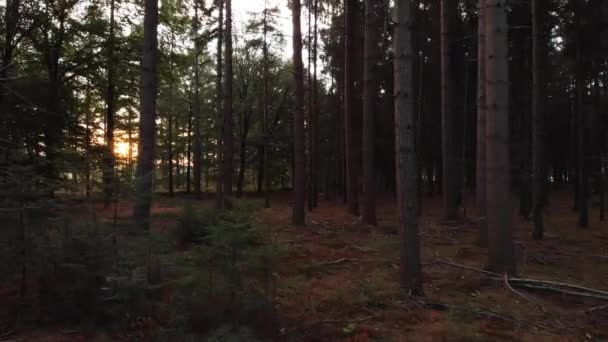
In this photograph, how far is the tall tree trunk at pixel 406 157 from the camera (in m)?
5.32

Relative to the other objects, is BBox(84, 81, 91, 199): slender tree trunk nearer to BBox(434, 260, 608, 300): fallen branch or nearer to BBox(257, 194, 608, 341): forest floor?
BBox(257, 194, 608, 341): forest floor

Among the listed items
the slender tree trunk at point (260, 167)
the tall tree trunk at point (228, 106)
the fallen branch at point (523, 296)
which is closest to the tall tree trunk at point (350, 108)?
the tall tree trunk at point (228, 106)

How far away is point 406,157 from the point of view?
17.6 feet

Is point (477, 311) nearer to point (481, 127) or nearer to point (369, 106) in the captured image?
point (481, 127)

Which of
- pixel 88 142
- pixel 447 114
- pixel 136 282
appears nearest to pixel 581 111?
pixel 447 114

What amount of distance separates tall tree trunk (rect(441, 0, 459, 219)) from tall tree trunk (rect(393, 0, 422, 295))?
271 inches

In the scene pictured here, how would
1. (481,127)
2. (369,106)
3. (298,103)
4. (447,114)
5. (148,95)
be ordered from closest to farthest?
(148,95)
(481,127)
(369,106)
(298,103)
(447,114)

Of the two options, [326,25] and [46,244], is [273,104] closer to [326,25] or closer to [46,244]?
[326,25]

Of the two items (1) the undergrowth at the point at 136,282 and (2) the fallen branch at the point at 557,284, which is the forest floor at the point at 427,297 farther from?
(1) the undergrowth at the point at 136,282

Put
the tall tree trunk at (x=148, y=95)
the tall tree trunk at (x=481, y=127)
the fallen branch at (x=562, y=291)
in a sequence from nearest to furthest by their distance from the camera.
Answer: the fallen branch at (x=562, y=291) < the tall tree trunk at (x=148, y=95) < the tall tree trunk at (x=481, y=127)

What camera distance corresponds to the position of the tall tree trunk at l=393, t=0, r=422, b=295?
5320mm

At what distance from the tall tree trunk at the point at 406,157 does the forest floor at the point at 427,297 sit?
1.60 ft

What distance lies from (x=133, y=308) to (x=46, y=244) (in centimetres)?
138

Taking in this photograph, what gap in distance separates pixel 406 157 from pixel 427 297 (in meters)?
2.03
